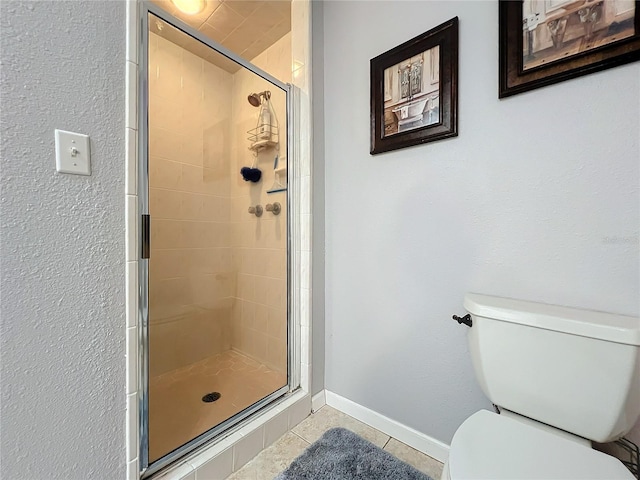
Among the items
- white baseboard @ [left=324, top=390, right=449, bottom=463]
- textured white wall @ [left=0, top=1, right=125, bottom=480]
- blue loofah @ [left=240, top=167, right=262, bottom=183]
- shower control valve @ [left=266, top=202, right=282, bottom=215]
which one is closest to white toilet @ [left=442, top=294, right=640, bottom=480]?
white baseboard @ [left=324, top=390, right=449, bottom=463]

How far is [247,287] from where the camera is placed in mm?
1965

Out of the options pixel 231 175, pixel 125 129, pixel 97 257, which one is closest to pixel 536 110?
pixel 125 129

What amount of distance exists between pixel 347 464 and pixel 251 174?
169cm

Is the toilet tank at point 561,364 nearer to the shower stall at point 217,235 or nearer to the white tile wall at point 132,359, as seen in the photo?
the shower stall at point 217,235

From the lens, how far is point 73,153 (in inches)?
28.4

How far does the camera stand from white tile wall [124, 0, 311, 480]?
2.71ft

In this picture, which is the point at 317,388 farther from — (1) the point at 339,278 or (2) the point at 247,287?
(2) the point at 247,287

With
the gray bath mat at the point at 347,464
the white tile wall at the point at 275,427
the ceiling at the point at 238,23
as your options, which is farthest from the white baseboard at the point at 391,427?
the ceiling at the point at 238,23

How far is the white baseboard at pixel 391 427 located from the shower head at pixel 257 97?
1.76 m

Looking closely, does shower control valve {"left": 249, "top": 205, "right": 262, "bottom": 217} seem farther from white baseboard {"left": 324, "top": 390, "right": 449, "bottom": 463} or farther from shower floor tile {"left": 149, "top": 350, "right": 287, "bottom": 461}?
white baseboard {"left": 324, "top": 390, "right": 449, "bottom": 463}

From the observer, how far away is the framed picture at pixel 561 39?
740mm

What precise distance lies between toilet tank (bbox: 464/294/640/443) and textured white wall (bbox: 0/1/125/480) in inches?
46.0

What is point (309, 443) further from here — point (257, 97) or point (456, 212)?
point (257, 97)

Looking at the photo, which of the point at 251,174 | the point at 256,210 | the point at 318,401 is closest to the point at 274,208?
the point at 256,210
